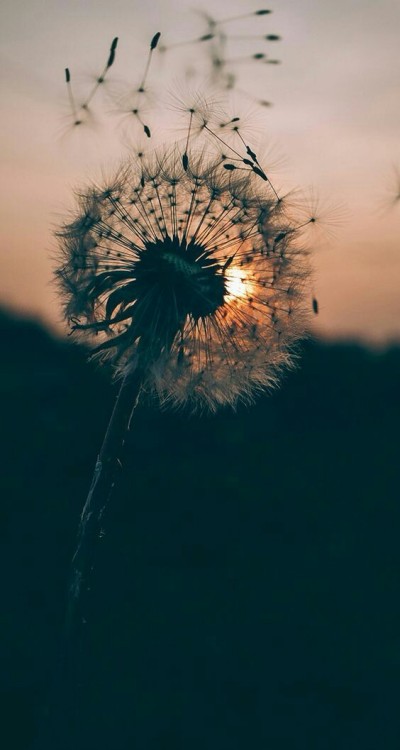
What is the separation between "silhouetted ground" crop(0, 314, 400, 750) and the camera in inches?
149

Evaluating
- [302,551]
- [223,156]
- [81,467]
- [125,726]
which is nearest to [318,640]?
[302,551]

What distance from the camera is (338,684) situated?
4172 mm

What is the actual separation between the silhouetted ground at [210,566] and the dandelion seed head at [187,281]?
1.36m

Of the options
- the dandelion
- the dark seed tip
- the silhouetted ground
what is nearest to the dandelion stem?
the dandelion

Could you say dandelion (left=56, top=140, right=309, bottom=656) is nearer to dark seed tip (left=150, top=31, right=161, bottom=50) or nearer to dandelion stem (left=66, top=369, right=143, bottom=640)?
dandelion stem (left=66, top=369, right=143, bottom=640)

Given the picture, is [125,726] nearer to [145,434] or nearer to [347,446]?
[145,434]

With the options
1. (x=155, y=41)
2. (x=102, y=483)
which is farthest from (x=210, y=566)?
(x=155, y=41)

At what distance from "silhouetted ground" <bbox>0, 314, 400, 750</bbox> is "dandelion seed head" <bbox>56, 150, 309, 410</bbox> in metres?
1.36

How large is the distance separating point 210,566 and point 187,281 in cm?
286

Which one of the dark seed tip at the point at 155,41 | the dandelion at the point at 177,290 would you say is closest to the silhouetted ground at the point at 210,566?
the dandelion at the point at 177,290

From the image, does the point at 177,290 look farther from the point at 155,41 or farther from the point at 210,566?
the point at 210,566

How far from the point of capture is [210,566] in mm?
4820

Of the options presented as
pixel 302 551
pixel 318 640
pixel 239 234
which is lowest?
pixel 318 640

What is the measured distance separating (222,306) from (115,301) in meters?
0.46
